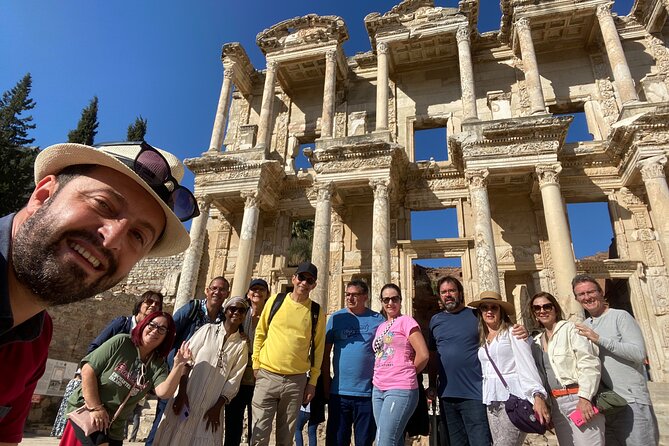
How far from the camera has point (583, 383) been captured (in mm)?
3582

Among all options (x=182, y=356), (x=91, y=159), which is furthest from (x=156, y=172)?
(x=182, y=356)

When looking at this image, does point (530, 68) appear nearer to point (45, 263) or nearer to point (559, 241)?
point (559, 241)

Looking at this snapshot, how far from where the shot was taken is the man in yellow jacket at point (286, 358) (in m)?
4.34

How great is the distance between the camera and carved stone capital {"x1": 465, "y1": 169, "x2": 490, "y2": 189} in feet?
41.2

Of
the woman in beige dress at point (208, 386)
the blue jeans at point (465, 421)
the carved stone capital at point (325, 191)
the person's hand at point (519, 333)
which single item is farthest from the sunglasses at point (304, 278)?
the carved stone capital at point (325, 191)

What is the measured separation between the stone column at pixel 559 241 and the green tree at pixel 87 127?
36.2m

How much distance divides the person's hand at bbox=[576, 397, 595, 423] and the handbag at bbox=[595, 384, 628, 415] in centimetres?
20

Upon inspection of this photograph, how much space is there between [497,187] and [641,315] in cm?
601

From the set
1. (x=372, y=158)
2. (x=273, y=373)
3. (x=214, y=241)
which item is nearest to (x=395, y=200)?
(x=372, y=158)

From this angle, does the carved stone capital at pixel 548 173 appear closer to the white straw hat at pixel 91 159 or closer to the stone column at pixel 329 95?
the stone column at pixel 329 95

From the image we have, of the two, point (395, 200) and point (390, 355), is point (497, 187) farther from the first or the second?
point (390, 355)

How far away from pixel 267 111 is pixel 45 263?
54.4 ft

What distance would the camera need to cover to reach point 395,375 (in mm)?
4004

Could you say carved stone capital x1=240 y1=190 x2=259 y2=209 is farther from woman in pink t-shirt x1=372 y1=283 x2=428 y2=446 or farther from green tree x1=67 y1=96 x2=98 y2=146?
green tree x1=67 y1=96 x2=98 y2=146
